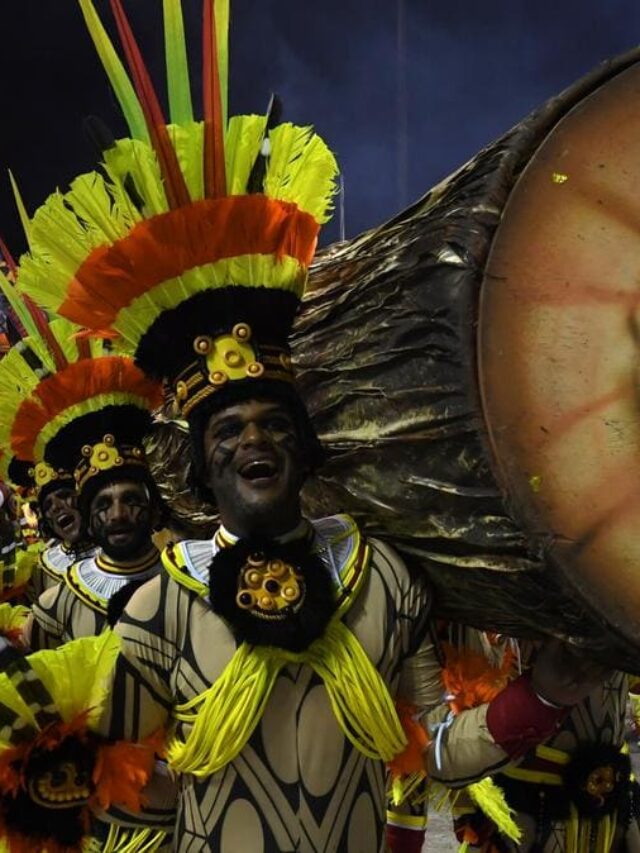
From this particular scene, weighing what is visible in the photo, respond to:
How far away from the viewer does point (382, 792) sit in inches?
73.8

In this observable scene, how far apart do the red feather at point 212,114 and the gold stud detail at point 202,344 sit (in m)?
0.25

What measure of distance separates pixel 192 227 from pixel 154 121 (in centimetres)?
20

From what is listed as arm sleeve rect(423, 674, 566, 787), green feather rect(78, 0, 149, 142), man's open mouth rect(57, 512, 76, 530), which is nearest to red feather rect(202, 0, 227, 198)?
green feather rect(78, 0, 149, 142)

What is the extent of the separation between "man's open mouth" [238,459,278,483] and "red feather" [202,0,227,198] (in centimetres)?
47

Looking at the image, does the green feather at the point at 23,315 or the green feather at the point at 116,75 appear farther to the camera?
the green feather at the point at 23,315

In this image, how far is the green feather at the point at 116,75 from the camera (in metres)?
1.76

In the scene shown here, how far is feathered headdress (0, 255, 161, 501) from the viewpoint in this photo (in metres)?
3.10

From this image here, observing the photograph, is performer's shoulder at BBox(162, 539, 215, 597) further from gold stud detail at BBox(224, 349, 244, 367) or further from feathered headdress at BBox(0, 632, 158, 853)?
gold stud detail at BBox(224, 349, 244, 367)

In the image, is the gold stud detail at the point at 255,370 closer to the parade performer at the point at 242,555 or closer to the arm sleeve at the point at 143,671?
the parade performer at the point at 242,555

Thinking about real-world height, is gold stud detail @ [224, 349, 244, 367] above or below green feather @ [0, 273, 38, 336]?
below

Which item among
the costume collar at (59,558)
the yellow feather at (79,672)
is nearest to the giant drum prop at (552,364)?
the yellow feather at (79,672)

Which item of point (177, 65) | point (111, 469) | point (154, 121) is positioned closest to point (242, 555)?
point (154, 121)

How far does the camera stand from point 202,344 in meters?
1.80

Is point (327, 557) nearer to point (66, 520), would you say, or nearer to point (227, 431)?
point (227, 431)
